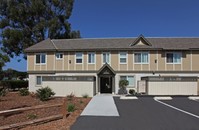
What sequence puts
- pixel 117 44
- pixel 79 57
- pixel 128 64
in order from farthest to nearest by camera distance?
1. pixel 117 44
2. pixel 79 57
3. pixel 128 64

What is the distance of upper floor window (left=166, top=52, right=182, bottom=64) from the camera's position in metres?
29.1

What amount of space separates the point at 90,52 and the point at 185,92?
12.7 m

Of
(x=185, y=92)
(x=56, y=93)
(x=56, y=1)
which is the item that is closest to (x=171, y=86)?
(x=185, y=92)

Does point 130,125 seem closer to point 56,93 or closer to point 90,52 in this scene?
point 56,93

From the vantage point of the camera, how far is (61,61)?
101 feet

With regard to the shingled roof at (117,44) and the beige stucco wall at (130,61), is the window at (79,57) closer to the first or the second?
the shingled roof at (117,44)

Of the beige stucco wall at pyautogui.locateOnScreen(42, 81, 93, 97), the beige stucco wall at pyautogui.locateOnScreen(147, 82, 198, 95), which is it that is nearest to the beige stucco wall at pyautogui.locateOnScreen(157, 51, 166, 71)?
the beige stucco wall at pyautogui.locateOnScreen(147, 82, 198, 95)

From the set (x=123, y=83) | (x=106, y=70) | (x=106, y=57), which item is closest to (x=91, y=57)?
(x=106, y=57)

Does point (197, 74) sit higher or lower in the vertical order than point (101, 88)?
higher

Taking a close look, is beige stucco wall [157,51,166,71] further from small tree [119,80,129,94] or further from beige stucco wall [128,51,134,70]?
small tree [119,80,129,94]

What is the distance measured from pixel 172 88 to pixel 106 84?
28.3 ft

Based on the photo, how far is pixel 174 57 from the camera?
95.9ft

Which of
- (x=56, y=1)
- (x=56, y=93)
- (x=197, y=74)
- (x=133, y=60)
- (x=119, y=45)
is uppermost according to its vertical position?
(x=56, y=1)

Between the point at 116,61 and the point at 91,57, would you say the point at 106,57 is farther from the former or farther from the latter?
the point at 91,57
